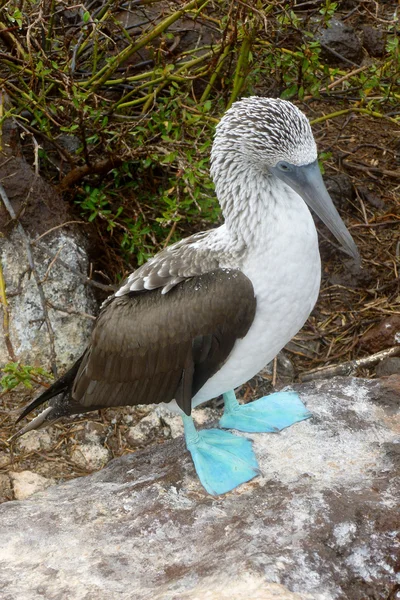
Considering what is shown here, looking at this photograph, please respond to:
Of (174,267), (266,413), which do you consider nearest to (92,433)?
(266,413)

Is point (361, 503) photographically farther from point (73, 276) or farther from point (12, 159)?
point (12, 159)

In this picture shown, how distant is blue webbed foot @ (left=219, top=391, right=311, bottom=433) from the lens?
306cm

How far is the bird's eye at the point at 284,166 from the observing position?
2.58 m

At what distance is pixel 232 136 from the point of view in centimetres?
267

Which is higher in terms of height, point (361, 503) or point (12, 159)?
point (12, 159)

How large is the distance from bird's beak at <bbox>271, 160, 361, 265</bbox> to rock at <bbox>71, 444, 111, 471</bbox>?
6.64 ft

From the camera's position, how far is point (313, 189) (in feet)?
8.48

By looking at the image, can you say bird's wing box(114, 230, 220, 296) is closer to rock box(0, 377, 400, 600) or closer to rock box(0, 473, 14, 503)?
rock box(0, 377, 400, 600)

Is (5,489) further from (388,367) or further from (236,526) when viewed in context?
(388,367)

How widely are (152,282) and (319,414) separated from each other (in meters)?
0.97

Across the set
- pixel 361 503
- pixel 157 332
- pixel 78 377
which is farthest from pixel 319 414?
pixel 78 377

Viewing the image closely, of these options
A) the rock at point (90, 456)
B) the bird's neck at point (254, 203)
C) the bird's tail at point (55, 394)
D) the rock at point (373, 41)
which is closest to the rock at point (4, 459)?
the rock at point (90, 456)

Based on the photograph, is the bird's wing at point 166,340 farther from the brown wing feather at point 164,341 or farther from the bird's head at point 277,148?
the bird's head at point 277,148

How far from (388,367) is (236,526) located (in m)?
1.98
